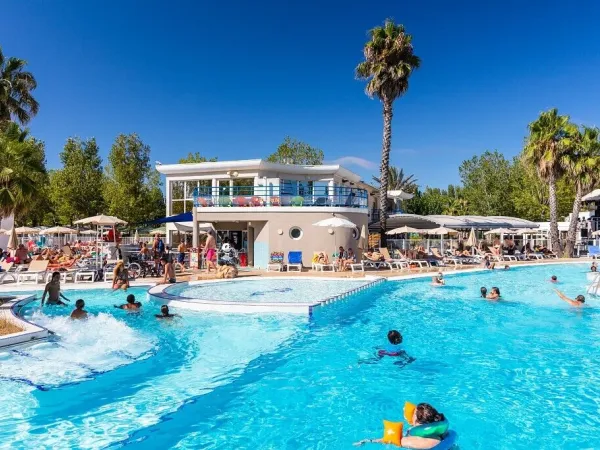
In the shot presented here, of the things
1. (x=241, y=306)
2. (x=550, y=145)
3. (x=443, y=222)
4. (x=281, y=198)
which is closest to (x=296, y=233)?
(x=281, y=198)

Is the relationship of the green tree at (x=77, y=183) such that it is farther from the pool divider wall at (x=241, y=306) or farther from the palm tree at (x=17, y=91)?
the pool divider wall at (x=241, y=306)

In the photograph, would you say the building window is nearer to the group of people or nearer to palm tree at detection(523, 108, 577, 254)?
the group of people

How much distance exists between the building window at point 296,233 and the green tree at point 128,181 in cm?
2250

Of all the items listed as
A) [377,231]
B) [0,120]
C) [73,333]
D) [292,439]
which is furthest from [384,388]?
[0,120]

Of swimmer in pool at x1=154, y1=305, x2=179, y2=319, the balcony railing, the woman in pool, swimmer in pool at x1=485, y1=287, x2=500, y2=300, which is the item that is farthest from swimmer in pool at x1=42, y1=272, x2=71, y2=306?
swimmer in pool at x1=485, y1=287, x2=500, y2=300

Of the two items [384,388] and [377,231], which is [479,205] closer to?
[377,231]

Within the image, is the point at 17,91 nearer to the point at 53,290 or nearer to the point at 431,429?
the point at 53,290

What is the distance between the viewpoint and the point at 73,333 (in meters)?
10.2

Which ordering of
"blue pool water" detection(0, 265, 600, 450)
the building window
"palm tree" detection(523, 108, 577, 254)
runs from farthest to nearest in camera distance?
"palm tree" detection(523, 108, 577, 254) → the building window → "blue pool water" detection(0, 265, 600, 450)

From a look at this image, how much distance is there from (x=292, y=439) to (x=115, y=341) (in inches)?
228

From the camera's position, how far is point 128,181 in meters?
39.8

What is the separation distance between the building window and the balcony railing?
1237 millimetres

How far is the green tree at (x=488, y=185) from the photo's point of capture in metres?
52.9

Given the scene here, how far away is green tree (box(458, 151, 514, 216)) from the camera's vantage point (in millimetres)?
52906
